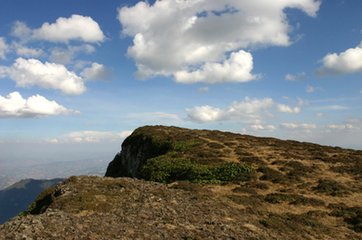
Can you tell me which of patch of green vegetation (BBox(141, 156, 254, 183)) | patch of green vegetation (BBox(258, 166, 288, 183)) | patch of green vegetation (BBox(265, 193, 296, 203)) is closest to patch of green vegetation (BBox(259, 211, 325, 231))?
patch of green vegetation (BBox(265, 193, 296, 203))

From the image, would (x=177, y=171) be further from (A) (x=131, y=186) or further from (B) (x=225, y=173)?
(A) (x=131, y=186)

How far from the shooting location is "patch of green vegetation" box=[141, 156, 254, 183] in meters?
41.2

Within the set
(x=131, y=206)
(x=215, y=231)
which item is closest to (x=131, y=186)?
(x=131, y=206)

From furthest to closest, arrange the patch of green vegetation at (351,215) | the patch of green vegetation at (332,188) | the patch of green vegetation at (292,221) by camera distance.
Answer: the patch of green vegetation at (332,188)
the patch of green vegetation at (351,215)
the patch of green vegetation at (292,221)

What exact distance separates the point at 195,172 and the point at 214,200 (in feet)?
41.0

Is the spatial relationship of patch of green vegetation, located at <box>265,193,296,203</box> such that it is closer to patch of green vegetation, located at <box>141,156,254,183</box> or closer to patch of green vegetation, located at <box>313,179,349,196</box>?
patch of green vegetation, located at <box>313,179,349,196</box>

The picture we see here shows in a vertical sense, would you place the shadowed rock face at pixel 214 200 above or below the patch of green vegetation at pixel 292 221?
above

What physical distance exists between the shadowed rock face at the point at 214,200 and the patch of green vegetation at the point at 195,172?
12 centimetres

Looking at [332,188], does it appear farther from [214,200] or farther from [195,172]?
[195,172]

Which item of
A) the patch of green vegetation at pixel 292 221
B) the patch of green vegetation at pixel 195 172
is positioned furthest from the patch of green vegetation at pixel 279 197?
the patch of green vegetation at pixel 195 172

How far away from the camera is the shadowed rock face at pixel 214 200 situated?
2155 cm

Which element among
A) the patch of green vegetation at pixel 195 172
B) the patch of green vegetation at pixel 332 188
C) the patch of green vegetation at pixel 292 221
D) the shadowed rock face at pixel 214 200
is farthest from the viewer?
the patch of green vegetation at pixel 195 172

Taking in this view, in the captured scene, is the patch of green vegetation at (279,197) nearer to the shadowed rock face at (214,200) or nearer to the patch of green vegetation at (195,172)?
the shadowed rock face at (214,200)

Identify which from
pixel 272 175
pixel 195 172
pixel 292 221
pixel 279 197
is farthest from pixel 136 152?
pixel 292 221
